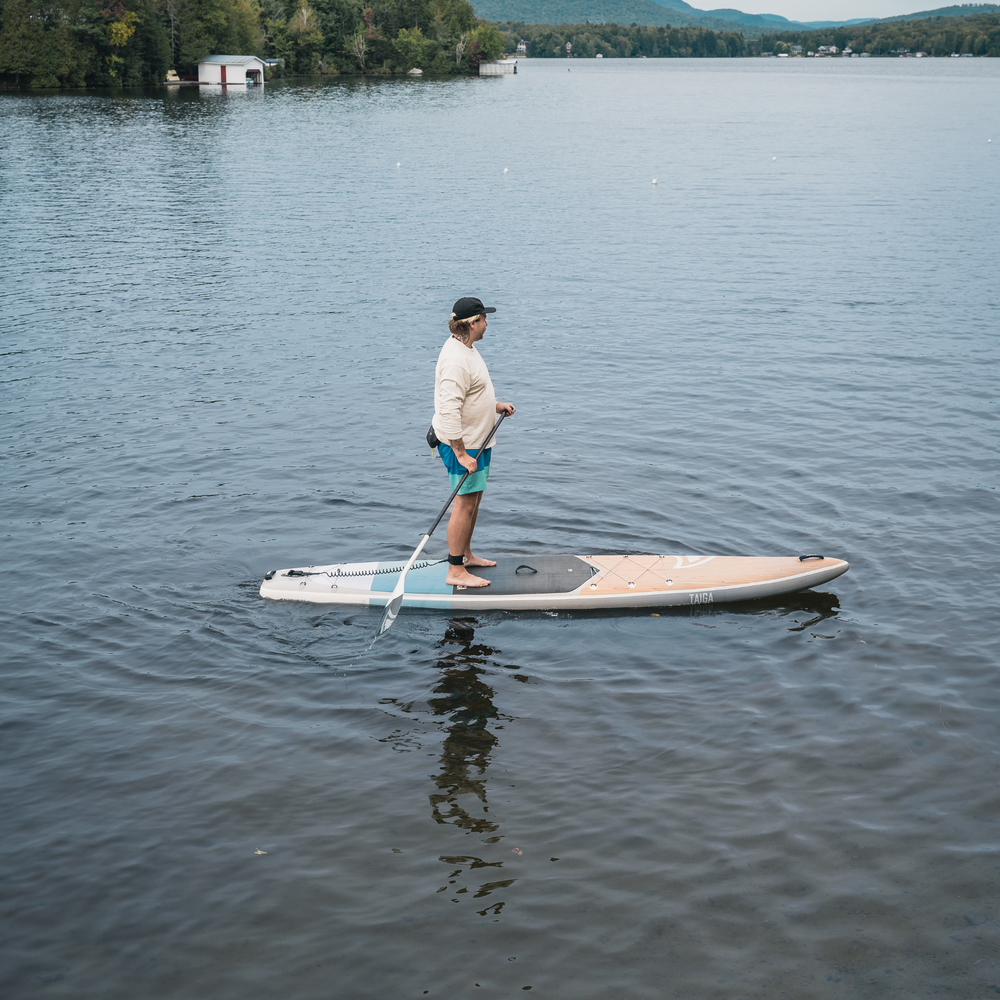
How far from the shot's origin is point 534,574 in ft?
30.6

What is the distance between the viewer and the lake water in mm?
→ 5395

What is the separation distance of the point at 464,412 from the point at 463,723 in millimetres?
2760

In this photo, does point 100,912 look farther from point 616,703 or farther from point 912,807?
point 912,807

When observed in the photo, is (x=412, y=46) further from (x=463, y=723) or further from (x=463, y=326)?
(x=463, y=723)

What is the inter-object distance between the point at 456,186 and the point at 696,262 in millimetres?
18716

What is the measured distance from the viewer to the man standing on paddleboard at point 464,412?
8.22 metres

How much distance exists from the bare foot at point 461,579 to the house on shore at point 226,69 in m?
108

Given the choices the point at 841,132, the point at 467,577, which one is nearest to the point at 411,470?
the point at 467,577

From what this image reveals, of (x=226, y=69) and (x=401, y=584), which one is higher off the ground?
(x=226, y=69)

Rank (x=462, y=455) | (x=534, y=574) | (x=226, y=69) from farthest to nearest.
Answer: (x=226, y=69) < (x=534, y=574) < (x=462, y=455)

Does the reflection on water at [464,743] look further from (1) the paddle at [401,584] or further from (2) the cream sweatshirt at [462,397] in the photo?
(2) the cream sweatshirt at [462,397]

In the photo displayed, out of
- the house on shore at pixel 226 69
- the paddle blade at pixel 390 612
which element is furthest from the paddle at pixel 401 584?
the house on shore at pixel 226 69

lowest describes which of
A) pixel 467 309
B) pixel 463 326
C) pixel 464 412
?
pixel 464 412

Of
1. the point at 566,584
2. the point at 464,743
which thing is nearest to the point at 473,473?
the point at 566,584
